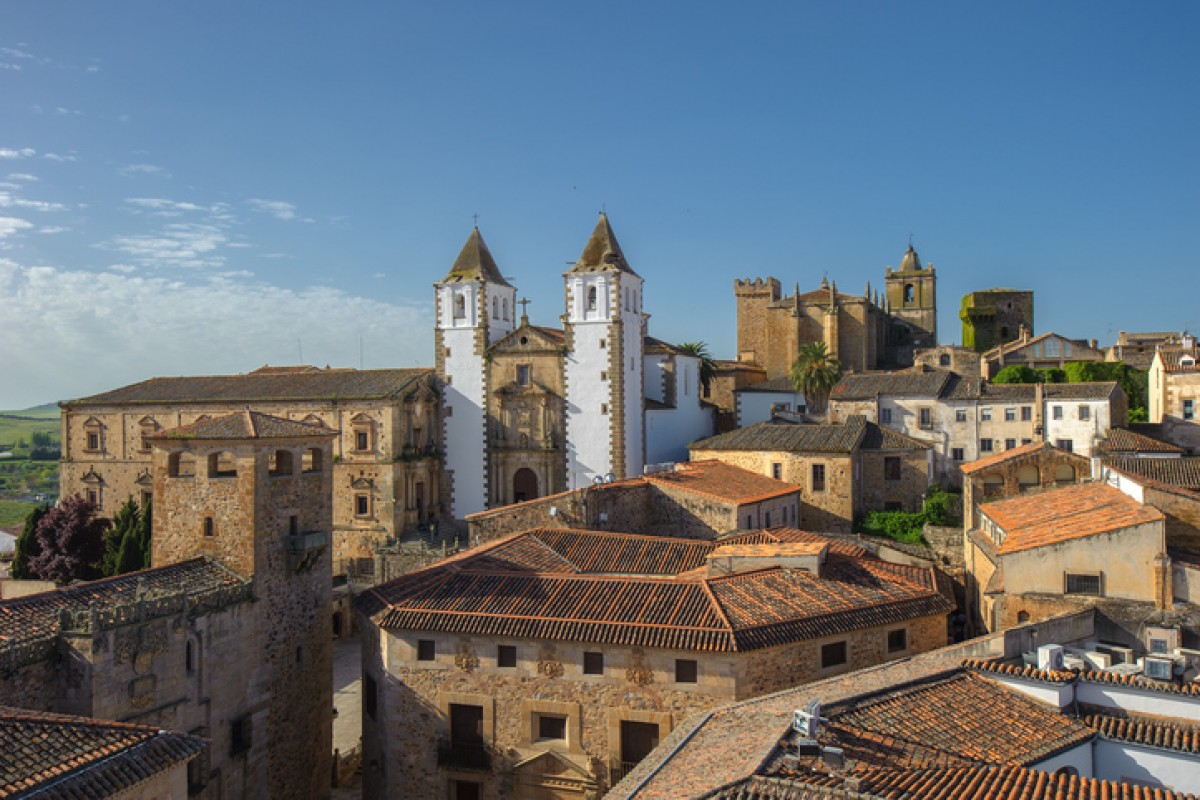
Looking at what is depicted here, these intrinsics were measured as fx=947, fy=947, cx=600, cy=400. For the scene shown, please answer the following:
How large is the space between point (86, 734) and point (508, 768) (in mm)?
9082

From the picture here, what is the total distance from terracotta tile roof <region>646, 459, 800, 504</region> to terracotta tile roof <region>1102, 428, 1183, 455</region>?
1189 centimetres

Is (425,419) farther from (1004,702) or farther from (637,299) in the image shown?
(1004,702)

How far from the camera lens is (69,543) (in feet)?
135

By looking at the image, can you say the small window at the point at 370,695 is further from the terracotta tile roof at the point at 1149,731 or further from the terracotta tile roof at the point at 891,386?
the terracotta tile roof at the point at 891,386

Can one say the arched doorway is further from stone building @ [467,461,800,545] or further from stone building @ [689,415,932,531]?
stone building @ [467,461,800,545]

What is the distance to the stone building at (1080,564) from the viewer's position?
68.6ft

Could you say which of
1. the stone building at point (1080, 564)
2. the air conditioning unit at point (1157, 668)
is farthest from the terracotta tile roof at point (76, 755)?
the stone building at point (1080, 564)

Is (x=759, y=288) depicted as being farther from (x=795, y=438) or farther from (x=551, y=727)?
(x=551, y=727)

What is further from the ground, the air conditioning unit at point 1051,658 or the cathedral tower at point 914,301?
the cathedral tower at point 914,301

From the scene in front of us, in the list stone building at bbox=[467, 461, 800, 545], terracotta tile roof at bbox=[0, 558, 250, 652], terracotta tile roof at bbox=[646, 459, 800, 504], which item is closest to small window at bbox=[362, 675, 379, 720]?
terracotta tile roof at bbox=[0, 558, 250, 652]

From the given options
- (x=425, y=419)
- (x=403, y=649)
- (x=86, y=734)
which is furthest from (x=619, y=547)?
(x=425, y=419)

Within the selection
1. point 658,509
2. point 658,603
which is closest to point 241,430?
point 658,603

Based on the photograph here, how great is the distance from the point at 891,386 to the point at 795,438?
7.95 m

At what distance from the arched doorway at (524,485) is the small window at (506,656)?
22549 millimetres
